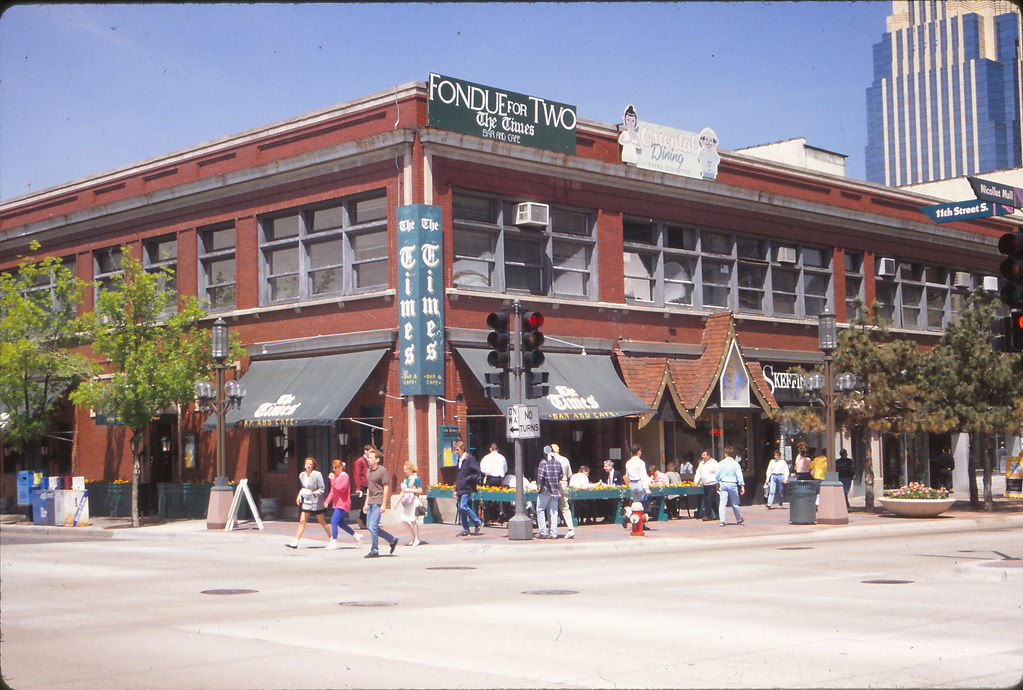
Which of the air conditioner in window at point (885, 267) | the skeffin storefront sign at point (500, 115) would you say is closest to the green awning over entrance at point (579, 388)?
the skeffin storefront sign at point (500, 115)

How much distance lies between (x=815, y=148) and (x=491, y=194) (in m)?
23.0

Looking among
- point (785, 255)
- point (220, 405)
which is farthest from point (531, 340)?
point (785, 255)

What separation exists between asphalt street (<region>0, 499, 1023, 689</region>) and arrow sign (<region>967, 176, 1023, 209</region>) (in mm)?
5470

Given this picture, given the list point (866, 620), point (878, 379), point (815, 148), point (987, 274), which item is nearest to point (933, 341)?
point (987, 274)

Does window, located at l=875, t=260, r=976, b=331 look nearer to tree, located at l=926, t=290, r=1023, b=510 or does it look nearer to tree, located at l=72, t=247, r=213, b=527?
tree, located at l=926, t=290, r=1023, b=510

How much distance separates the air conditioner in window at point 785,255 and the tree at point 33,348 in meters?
22.0

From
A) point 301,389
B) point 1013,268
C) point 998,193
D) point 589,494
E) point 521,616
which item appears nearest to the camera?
point 521,616

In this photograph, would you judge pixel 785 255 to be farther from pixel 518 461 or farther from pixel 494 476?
pixel 518 461

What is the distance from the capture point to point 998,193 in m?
19.8

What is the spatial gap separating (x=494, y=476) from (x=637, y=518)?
14.5 feet

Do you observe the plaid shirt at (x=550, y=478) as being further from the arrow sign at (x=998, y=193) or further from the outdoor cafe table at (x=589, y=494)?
the arrow sign at (x=998, y=193)

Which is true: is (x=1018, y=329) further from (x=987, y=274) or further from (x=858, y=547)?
(x=987, y=274)

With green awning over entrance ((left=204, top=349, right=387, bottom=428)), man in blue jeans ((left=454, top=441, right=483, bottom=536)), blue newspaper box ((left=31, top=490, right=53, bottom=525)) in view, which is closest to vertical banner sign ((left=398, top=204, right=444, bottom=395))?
green awning over entrance ((left=204, top=349, right=387, bottom=428))

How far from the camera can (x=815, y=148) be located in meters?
50.2
